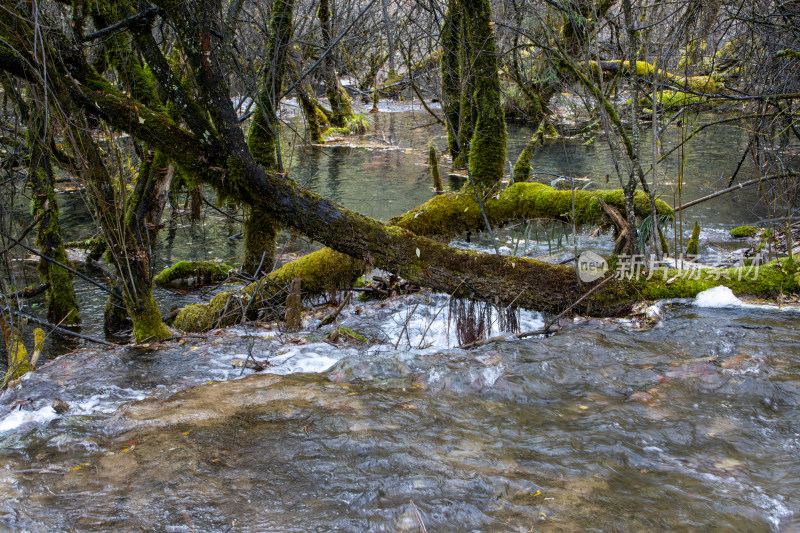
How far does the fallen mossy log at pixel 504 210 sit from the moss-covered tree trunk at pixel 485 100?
0.38m

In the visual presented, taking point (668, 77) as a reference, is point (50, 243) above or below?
below

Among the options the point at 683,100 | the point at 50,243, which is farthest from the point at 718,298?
the point at 50,243

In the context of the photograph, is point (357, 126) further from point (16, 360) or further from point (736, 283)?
point (16, 360)

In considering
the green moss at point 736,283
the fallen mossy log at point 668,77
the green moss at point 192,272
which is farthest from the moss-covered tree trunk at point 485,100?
the green moss at point 192,272

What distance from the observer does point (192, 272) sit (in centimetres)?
793

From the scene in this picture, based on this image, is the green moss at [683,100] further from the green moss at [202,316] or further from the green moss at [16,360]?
the green moss at [16,360]

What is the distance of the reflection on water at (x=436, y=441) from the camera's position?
246cm

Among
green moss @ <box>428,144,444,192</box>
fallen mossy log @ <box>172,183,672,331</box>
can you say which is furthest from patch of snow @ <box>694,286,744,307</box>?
green moss @ <box>428,144,444,192</box>

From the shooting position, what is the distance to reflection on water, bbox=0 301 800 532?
2465 mm

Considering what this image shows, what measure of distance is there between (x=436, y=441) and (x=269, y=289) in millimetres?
3766

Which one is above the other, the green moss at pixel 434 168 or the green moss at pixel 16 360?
the green moss at pixel 434 168

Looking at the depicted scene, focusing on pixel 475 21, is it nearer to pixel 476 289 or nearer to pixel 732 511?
pixel 476 289

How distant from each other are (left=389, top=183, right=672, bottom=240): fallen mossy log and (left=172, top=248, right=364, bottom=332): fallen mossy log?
36.8 inches

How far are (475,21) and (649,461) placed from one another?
17.9ft
